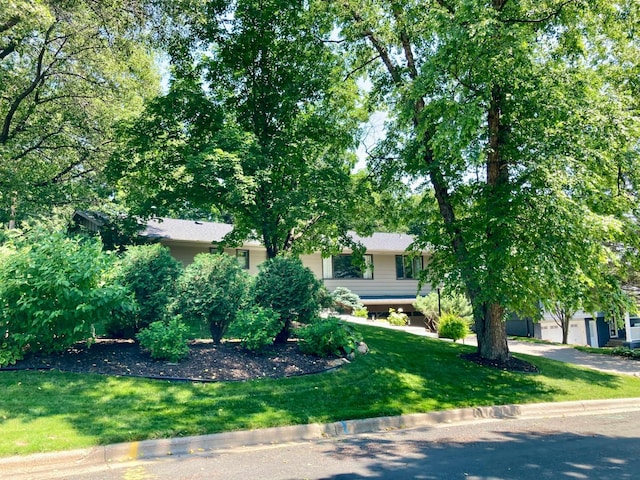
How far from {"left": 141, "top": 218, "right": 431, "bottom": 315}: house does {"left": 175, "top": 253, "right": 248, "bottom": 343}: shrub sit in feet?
36.4

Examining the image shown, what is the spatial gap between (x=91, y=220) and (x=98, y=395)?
15027 mm

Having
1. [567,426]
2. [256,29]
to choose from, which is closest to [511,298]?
[567,426]

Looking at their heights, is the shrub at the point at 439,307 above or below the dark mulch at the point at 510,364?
above

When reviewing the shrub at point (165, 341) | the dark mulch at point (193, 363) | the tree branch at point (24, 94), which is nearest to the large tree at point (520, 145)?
the dark mulch at point (193, 363)

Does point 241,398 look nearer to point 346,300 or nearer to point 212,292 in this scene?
point 212,292

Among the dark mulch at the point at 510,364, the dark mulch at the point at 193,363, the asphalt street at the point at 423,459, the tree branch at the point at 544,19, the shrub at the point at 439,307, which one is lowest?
the asphalt street at the point at 423,459

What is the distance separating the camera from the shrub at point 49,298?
7676 millimetres

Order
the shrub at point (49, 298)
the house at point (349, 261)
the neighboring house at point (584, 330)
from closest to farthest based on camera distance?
1. the shrub at point (49, 298)
2. the house at point (349, 261)
3. the neighboring house at point (584, 330)

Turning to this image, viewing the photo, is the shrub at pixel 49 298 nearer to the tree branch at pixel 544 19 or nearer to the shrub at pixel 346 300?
the tree branch at pixel 544 19

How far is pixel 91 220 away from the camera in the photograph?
20.0m

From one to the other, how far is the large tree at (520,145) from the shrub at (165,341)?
6.08 meters

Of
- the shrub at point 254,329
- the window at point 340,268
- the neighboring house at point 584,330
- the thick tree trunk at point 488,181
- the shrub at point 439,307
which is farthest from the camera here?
the neighboring house at point 584,330

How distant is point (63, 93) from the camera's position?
1828cm

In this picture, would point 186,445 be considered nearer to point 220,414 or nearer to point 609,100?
point 220,414
